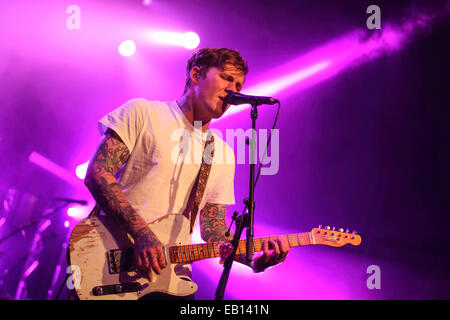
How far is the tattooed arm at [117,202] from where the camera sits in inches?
89.0

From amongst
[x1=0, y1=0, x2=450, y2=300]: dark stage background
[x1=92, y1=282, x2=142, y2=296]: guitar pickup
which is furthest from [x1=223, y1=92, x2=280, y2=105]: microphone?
[x1=0, y1=0, x2=450, y2=300]: dark stage background

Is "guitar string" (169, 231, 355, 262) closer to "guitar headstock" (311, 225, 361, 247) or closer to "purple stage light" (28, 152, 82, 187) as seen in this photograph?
"guitar headstock" (311, 225, 361, 247)

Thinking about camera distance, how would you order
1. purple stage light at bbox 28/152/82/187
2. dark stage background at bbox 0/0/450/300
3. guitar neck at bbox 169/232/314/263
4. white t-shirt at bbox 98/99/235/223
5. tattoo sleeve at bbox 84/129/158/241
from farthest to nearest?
1. purple stage light at bbox 28/152/82/187
2. dark stage background at bbox 0/0/450/300
3. white t-shirt at bbox 98/99/235/223
4. guitar neck at bbox 169/232/314/263
5. tattoo sleeve at bbox 84/129/158/241

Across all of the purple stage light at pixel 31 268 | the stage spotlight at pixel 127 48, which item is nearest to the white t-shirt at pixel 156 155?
the stage spotlight at pixel 127 48

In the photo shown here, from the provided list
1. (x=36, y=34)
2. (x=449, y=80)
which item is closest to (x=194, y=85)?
(x=449, y=80)

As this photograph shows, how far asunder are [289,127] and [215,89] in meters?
2.09

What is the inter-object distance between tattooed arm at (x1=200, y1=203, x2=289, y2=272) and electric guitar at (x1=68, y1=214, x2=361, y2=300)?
321 mm

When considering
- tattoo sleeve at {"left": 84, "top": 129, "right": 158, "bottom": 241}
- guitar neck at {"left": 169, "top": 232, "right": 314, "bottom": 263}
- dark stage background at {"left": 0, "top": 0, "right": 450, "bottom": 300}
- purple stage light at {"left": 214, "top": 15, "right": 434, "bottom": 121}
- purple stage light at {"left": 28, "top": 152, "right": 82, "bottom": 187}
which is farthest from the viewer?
purple stage light at {"left": 28, "top": 152, "right": 82, "bottom": 187}

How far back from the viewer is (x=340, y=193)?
434 centimetres

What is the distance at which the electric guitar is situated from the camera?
2203 millimetres

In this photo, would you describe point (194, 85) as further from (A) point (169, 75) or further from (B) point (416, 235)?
(B) point (416, 235)

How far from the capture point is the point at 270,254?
2.67 m

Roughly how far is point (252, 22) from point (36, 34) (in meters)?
3.13

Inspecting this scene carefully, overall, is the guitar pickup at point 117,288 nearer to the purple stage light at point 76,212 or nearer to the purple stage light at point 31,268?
the purple stage light at point 76,212
